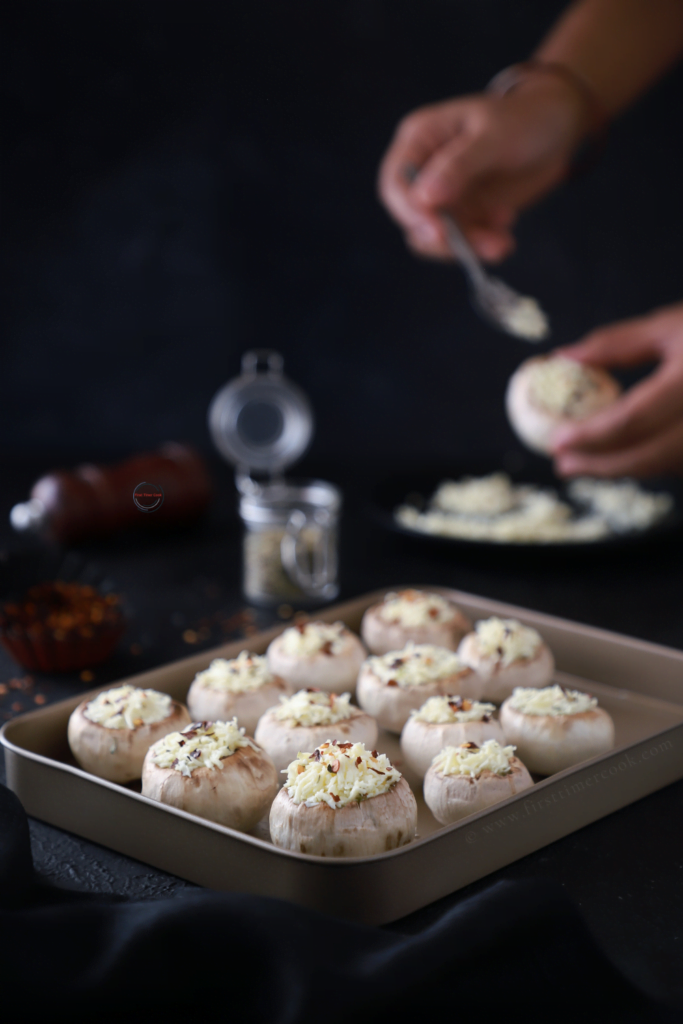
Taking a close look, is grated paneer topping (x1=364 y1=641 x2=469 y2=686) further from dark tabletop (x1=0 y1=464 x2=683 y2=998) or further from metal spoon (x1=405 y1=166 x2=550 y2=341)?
metal spoon (x1=405 y1=166 x2=550 y2=341)

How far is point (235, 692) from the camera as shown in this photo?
138 centimetres

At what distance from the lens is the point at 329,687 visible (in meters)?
1.52

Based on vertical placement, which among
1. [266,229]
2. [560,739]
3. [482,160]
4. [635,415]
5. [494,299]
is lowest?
[560,739]

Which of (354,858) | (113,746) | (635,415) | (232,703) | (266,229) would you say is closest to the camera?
(354,858)

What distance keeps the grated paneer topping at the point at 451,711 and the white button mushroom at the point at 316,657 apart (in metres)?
0.21

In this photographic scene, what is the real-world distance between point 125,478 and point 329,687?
955mm

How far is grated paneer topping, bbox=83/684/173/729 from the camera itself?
1256mm

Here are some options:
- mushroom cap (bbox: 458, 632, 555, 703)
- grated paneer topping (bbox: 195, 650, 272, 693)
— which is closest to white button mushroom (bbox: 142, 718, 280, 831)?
grated paneer topping (bbox: 195, 650, 272, 693)

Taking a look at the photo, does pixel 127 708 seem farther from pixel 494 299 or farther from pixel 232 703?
pixel 494 299

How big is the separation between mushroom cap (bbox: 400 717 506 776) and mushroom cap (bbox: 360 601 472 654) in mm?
326

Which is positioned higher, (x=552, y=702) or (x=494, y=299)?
(x=494, y=299)

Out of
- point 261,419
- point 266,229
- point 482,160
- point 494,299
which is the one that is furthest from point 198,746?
point 266,229

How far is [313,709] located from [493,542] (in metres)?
0.83

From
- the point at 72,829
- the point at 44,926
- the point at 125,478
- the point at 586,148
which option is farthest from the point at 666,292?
the point at 44,926
